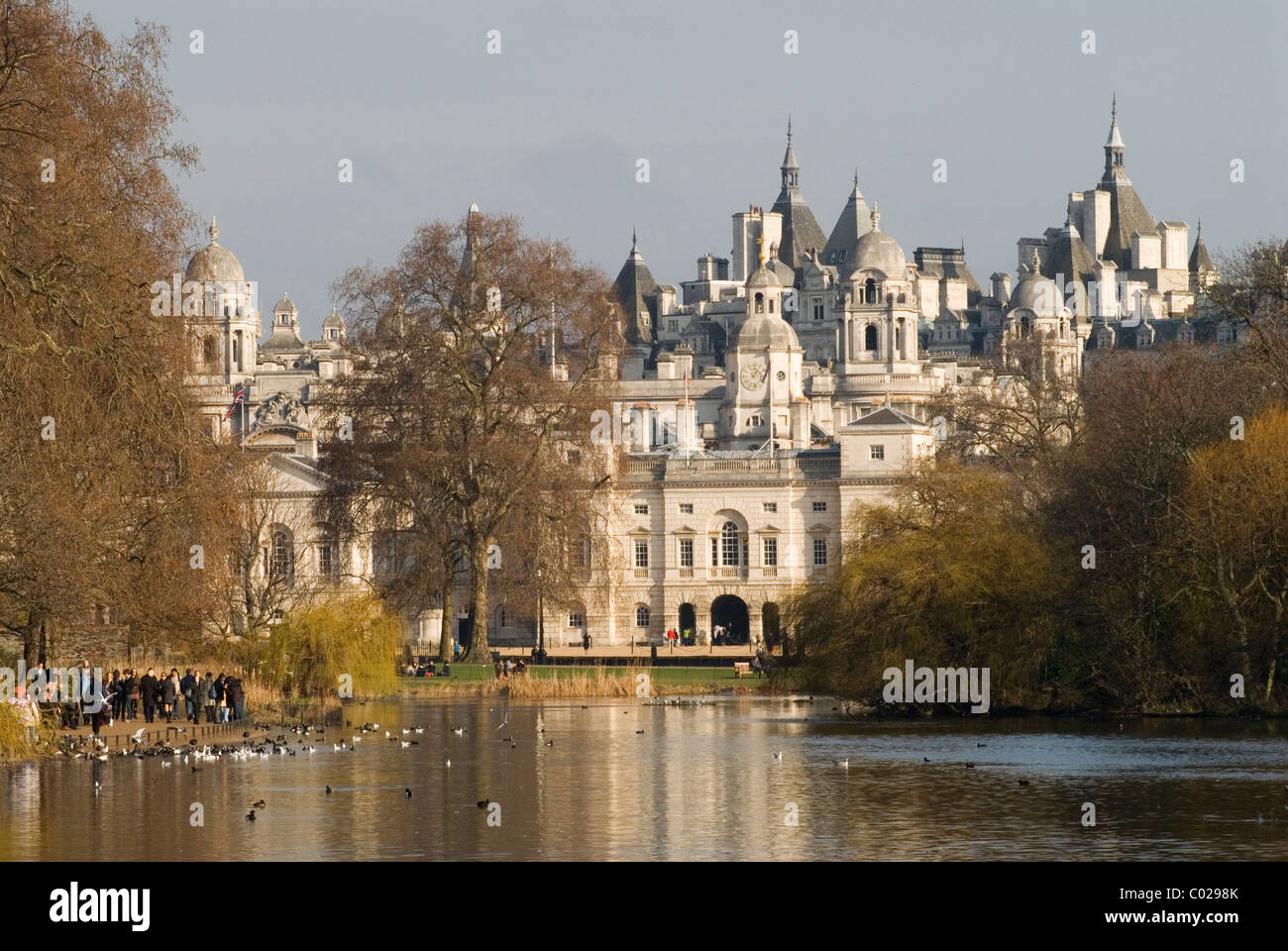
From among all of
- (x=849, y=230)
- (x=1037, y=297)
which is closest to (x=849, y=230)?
(x=849, y=230)

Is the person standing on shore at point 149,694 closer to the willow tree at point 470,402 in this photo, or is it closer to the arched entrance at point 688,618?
the willow tree at point 470,402

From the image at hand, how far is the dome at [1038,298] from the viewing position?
158625 millimetres

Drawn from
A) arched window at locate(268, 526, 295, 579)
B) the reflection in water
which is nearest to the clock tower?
arched window at locate(268, 526, 295, 579)

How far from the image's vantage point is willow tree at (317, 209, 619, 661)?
60344 millimetres

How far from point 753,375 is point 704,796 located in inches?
3967

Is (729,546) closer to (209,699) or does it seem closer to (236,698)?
(209,699)

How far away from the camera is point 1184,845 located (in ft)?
82.1

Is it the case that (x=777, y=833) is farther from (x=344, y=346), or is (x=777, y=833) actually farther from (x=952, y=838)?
(x=344, y=346)

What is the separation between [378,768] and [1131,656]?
553 inches

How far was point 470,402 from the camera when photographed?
6128 centimetres

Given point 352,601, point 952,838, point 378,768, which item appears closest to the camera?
point 952,838

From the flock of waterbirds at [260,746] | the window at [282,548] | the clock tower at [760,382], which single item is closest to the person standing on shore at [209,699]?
the flock of waterbirds at [260,746]
